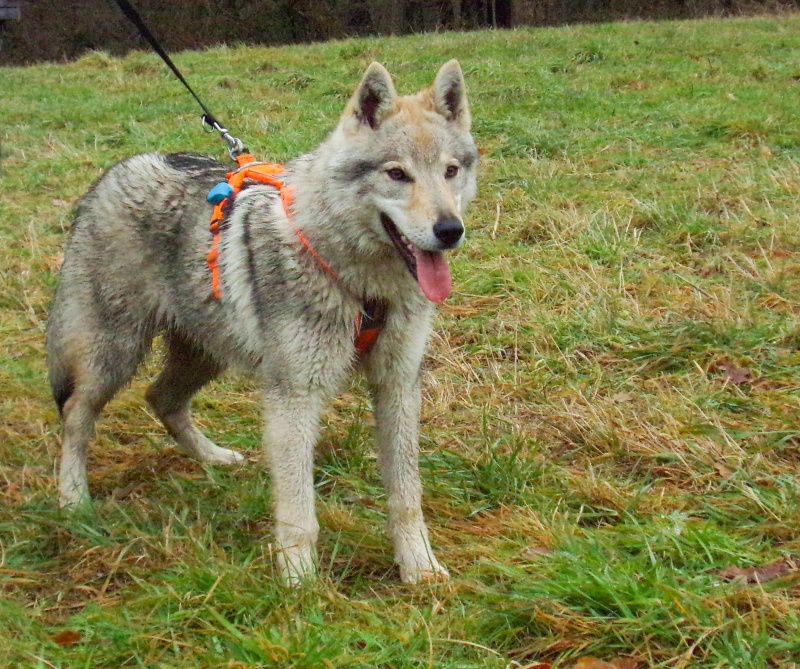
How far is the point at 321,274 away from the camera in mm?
3303

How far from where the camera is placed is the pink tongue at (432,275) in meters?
3.10

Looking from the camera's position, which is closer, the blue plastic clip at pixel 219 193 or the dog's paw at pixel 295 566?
the dog's paw at pixel 295 566

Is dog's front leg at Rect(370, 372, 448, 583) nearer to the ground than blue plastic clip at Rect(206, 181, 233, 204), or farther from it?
nearer to the ground

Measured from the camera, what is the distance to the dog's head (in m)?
3.08

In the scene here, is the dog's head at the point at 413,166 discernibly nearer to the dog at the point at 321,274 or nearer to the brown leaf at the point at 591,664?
the dog at the point at 321,274

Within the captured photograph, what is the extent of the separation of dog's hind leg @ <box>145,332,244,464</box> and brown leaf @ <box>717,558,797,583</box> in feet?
7.21

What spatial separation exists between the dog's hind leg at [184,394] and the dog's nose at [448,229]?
5.25 feet

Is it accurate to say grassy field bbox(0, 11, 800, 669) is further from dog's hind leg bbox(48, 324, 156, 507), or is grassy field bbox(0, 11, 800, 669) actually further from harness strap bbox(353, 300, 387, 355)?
harness strap bbox(353, 300, 387, 355)

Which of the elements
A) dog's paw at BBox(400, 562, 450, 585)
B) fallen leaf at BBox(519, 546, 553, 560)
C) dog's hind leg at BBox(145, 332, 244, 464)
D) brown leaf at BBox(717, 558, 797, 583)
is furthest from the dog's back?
brown leaf at BBox(717, 558, 797, 583)

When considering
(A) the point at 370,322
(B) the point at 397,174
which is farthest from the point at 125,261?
(B) the point at 397,174

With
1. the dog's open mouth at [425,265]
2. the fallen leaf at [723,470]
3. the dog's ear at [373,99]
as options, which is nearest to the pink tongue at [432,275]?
the dog's open mouth at [425,265]

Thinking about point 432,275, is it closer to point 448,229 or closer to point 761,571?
point 448,229

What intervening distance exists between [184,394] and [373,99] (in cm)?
174

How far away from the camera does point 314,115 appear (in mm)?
9992
